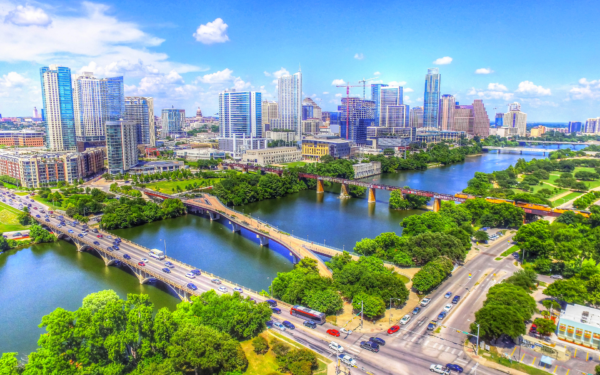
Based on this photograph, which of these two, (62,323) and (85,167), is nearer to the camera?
(62,323)

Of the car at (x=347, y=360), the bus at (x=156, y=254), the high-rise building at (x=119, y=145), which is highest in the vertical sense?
the high-rise building at (x=119, y=145)

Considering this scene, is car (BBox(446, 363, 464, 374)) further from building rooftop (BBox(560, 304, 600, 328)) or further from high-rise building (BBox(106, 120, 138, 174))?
high-rise building (BBox(106, 120, 138, 174))

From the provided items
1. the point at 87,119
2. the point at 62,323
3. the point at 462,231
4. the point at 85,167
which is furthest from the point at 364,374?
the point at 87,119

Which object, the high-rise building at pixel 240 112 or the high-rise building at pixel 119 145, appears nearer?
the high-rise building at pixel 119 145

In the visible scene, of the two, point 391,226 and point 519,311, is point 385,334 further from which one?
point 391,226

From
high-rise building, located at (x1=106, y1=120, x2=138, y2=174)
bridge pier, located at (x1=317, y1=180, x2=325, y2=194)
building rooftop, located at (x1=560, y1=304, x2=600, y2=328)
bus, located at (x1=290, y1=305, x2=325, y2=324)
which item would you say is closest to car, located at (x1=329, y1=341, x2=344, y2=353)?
bus, located at (x1=290, y1=305, x2=325, y2=324)

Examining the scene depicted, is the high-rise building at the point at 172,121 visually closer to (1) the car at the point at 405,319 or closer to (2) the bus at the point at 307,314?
(2) the bus at the point at 307,314


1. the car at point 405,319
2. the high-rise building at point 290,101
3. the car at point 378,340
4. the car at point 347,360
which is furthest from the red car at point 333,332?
the high-rise building at point 290,101
